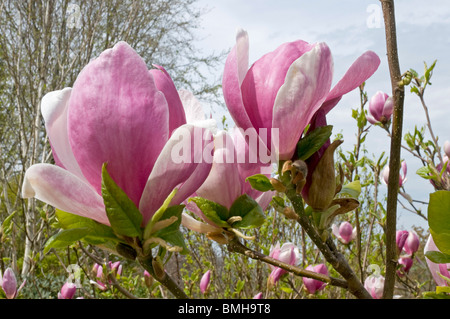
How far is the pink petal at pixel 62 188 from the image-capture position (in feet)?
1.00

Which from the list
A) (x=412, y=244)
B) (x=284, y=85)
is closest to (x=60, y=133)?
(x=284, y=85)

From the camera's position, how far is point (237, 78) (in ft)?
1.08

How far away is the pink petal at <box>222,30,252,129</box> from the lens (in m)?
0.33

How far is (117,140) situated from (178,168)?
0.14ft

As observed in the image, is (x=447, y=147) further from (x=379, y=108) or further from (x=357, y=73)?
(x=357, y=73)

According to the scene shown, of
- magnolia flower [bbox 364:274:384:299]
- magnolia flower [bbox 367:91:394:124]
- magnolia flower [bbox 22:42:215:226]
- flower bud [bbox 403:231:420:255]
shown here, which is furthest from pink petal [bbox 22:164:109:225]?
flower bud [bbox 403:231:420:255]

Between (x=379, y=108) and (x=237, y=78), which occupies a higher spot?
(x=379, y=108)

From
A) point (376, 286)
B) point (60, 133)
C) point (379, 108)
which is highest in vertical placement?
point (379, 108)

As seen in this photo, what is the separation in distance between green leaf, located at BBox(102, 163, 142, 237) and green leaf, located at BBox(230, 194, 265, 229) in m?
0.11

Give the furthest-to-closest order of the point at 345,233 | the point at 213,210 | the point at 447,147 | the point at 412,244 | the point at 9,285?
the point at 345,233, the point at 412,244, the point at 447,147, the point at 9,285, the point at 213,210

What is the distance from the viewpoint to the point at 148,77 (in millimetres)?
292

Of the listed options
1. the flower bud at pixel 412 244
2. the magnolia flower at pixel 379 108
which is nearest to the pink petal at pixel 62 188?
the magnolia flower at pixel 379 108

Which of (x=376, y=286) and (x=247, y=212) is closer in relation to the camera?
(x=247, y=212)
